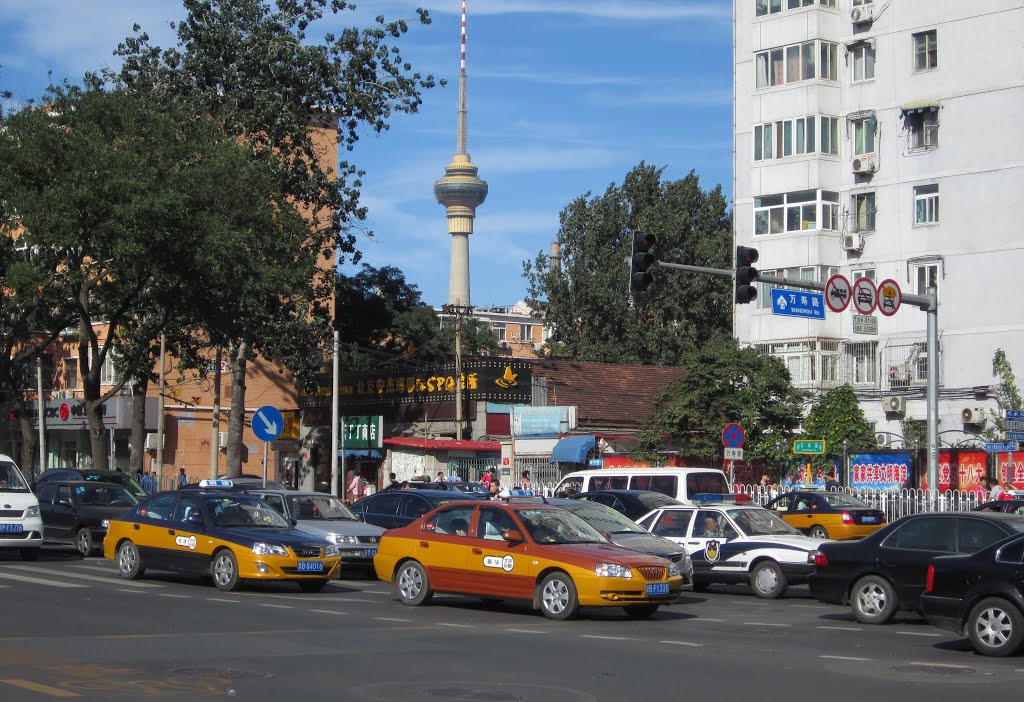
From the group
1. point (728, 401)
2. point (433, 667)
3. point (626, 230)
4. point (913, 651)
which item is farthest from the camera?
point (626, 230)

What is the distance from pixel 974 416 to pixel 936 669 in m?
31.3

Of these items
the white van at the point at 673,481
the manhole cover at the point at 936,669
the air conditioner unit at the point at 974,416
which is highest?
the air conditioner unit at the point at 974,416

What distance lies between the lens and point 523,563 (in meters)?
16.7

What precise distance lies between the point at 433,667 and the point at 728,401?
30.6m

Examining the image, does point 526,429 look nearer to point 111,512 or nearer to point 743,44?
point 743,44

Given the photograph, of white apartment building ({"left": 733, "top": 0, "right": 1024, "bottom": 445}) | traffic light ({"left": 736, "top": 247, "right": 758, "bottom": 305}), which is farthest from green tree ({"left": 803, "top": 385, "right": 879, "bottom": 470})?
traffic light ({"left": 736, "top": 247, "right": 758, "bottom": 305})

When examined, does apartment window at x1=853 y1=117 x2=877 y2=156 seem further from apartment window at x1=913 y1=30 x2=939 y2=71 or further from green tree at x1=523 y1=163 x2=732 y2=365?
green tree at x1=523 y1=163 x2=732 y2=365

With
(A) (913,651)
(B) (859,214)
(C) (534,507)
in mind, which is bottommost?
(A) (913,651)

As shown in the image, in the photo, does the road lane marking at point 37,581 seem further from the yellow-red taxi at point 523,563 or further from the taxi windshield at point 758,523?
the taxi windshield at point 758,523

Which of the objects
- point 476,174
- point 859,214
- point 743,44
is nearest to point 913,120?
point 859,214

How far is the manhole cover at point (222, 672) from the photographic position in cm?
1105

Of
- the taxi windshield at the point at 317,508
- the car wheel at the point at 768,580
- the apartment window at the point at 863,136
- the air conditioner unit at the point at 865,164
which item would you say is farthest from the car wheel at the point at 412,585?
the apartment window at the point at 863,136

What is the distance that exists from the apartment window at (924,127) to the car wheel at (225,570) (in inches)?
1236

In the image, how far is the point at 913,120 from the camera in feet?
146
